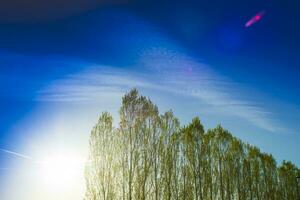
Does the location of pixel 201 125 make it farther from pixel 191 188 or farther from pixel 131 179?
pixel 131 179

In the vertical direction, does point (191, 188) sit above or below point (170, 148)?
below

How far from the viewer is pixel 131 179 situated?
17828mm

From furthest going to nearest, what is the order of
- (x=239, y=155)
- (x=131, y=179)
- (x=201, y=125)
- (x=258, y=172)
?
(x=258, y=172)
(x=239, y=155)
(x=201, y=125)
(x=131, y=179)

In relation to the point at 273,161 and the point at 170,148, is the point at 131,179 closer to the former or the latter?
the point at 170,148

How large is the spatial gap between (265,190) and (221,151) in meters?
10.9

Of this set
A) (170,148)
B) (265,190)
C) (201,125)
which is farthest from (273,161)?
(170,148)

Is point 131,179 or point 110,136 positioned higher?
point 110,136

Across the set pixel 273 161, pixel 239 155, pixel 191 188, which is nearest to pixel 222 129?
pixel 239 155

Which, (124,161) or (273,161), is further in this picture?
(273,161)

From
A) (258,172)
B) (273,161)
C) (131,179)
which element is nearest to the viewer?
(131,179)

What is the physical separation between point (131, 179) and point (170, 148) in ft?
12.4

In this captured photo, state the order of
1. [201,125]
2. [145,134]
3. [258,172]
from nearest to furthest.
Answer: [145,134]
[201,125]
[258,172]

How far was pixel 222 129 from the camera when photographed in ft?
82.0

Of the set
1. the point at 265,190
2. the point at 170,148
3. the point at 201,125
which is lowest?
the point at 265,190
